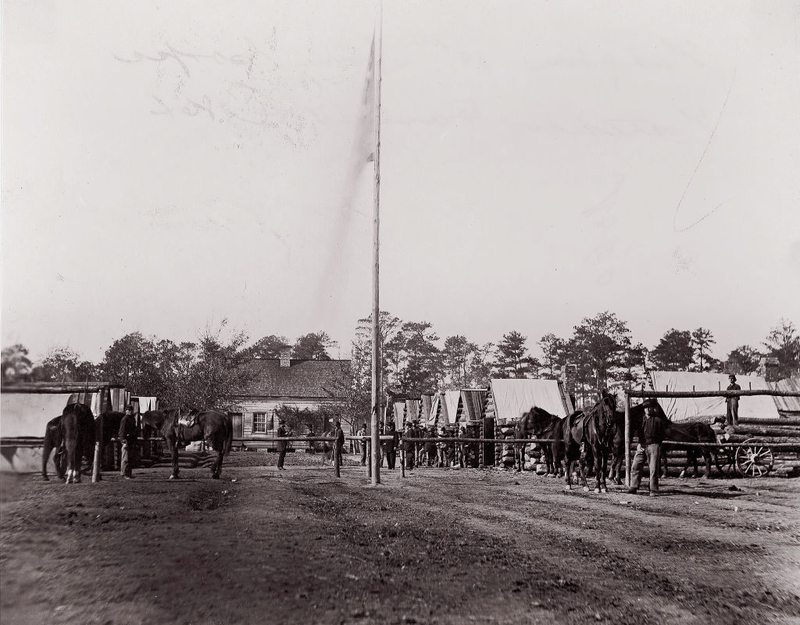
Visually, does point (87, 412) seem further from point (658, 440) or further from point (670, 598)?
point (658, 440)

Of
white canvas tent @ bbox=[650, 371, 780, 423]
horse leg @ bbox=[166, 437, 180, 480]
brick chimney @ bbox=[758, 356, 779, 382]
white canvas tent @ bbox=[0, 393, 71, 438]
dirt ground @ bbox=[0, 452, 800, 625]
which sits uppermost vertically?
brick chimney @ bbox=[758, 356, 779, 382]

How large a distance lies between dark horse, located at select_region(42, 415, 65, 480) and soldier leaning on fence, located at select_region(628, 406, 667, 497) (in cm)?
1070

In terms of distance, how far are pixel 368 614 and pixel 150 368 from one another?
20386 mm

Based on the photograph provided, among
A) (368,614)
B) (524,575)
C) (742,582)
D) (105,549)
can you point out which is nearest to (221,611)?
(368,614)

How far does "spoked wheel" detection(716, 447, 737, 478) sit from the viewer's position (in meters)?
23.4

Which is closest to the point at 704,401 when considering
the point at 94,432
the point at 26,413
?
the point at 94,432

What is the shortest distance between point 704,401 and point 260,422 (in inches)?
1432

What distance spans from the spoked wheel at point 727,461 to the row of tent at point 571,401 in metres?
1.26

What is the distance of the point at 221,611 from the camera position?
5.57 m

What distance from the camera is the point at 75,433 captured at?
800 cm

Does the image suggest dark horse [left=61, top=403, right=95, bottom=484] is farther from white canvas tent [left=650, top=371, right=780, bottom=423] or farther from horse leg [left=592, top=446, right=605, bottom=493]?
white canvas tent [left=650, top=371, right=780, bottom=423]

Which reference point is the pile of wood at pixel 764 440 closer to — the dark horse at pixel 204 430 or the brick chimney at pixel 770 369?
the brick chimney at pixel 770 369

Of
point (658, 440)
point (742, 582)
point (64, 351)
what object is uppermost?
point (64, 351)

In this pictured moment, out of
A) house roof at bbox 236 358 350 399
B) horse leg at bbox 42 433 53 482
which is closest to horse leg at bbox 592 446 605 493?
horse leg at bbox 42 433 53 482
